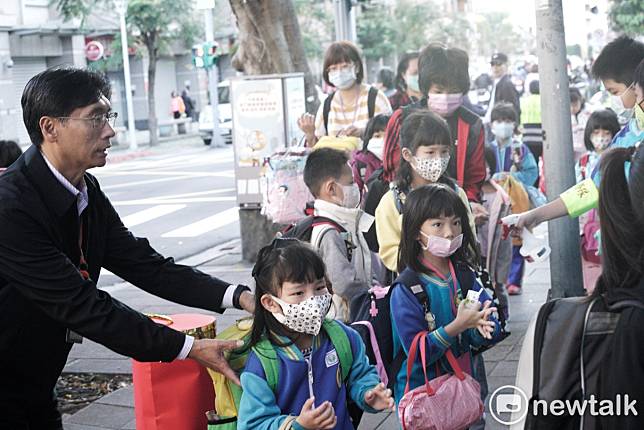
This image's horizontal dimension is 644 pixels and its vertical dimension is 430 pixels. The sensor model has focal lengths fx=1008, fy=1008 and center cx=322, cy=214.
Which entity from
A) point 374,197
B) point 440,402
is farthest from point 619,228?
point 374,197

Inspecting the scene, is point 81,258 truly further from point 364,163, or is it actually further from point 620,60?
point 364,163

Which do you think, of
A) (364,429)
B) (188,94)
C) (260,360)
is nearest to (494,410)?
(364,429)

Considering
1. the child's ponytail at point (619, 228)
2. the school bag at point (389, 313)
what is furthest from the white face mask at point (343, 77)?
the child's ponytail at point (619, 228)

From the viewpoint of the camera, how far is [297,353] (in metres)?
3.53

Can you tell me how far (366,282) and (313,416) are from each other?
209 centimetres

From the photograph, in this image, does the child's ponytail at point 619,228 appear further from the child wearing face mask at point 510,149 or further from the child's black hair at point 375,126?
the child wearing face mask at point 510,149

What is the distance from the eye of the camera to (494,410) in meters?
5.39

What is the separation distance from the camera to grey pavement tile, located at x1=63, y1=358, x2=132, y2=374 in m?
7.08

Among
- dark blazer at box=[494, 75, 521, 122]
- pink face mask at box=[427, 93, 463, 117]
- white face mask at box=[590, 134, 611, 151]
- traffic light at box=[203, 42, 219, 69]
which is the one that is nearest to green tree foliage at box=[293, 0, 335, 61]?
traffic light at box=[203, 42, 219, 69]

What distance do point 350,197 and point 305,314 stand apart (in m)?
1.79

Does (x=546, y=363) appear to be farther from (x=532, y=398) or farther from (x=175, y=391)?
(x=175, y=391)

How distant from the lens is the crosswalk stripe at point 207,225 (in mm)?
14619
